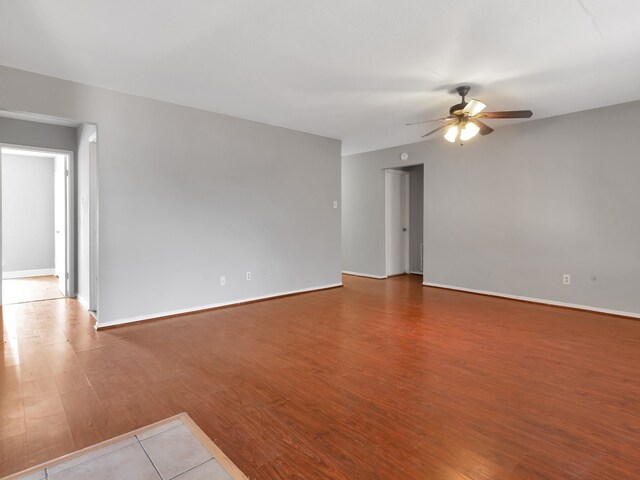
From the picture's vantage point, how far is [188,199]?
4.11 metres

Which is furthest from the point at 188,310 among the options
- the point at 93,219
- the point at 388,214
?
the point at 388,214

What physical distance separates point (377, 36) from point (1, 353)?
408 cm

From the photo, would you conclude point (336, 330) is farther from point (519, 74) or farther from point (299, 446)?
point (519, 74)

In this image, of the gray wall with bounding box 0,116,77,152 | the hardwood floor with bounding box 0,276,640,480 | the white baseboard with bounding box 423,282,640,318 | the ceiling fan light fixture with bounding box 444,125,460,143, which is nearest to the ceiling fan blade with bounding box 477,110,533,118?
the ceiling fan light fixture with bounding box 444,125,460,143

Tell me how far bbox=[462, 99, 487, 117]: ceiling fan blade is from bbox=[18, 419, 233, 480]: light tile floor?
360 cm

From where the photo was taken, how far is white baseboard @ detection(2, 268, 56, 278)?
677 cm

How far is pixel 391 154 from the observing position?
252 inches

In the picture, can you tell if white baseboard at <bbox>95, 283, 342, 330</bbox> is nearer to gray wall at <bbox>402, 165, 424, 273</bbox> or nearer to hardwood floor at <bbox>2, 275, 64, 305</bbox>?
hardwood floor at <bbox>2, 275, 64, 305</bbox>

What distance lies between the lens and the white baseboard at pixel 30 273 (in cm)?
677

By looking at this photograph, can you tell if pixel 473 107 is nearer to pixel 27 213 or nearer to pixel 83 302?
pixel 83 302

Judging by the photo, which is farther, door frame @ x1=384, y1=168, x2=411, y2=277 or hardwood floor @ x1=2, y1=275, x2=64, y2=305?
door frame @ x1=384, y1=168, x2=411, y2=277

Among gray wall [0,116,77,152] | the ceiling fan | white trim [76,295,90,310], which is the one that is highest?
gray wall [0,116,77,152]

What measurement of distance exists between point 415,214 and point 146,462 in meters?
6.53

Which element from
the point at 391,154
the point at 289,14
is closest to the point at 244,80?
the point at 289,14
